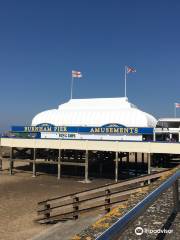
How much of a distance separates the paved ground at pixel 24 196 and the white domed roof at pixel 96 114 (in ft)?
30.5

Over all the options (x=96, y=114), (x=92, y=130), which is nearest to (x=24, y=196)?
(x=92, y=130)

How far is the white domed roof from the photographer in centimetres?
4188

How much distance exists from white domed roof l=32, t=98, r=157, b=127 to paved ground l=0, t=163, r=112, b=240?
9.30 metres

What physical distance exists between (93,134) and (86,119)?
6471 millimetres

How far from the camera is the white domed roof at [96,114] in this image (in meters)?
41.9

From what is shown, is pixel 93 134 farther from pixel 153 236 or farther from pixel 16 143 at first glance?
pixel 153 236

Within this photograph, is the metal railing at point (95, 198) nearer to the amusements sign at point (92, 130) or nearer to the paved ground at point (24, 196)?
the paved ground at point (24, 196)

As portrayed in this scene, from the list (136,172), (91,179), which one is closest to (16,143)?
(91,179)

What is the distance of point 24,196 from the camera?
87.6 feet

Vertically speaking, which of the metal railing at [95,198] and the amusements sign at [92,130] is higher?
the amusements sign at [92,130]

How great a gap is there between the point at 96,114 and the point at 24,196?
20385mm

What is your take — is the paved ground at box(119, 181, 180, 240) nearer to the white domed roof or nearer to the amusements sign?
the amusements sign

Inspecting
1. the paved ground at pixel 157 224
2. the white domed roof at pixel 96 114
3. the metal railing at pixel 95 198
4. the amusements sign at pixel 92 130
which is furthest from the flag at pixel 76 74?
the paved ground at pixel 157 224

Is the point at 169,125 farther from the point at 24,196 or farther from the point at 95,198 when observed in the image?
the point at 95,198
